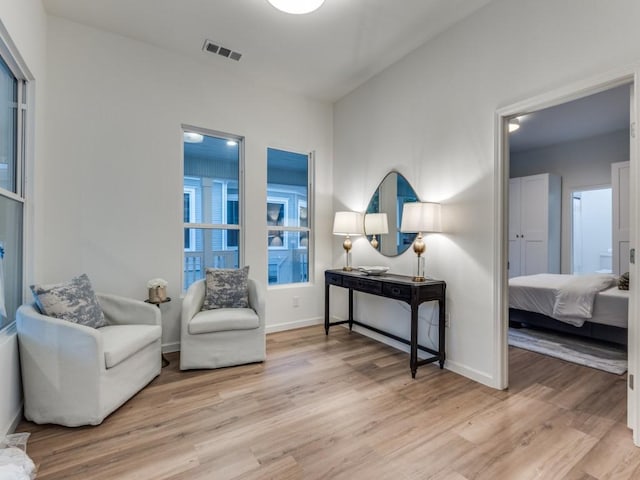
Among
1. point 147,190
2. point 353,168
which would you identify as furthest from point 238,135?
point 353,168

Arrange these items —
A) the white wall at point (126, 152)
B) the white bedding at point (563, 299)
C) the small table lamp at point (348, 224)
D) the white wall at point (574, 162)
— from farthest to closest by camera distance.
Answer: the white wall at point (574, 162) → the small table lamp at point (348, 224) → the white bedding at point (563, 299) → the white wall at point (126, 152)

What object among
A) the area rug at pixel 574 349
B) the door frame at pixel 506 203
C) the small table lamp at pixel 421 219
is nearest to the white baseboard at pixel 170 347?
the small table lamp at pixel 421 219

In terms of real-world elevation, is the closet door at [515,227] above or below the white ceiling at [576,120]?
below

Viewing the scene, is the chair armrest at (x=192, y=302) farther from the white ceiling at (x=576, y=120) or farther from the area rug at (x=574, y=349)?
the white ceiling at (x=576, y=120)

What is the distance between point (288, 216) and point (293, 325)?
55.1 inches

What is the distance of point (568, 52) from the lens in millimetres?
2102

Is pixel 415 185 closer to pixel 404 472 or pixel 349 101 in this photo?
pixel 349 101

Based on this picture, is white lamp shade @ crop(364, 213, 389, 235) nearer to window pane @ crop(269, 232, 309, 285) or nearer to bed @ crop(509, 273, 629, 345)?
window pane @ crop(269, 232, 309, 285)

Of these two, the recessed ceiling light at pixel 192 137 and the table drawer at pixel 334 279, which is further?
the table drawer at pixel 334 279

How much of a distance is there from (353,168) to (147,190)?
2.34 meters

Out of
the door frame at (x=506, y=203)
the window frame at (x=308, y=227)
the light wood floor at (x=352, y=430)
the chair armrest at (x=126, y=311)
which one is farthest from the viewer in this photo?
the window frame at (x=308, y=227)

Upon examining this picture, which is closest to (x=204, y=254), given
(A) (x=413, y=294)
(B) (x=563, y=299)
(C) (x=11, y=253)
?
(C) (x=11, y=253)

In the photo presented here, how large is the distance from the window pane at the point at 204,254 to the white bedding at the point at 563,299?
3.53 m

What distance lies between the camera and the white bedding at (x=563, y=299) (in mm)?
3240
